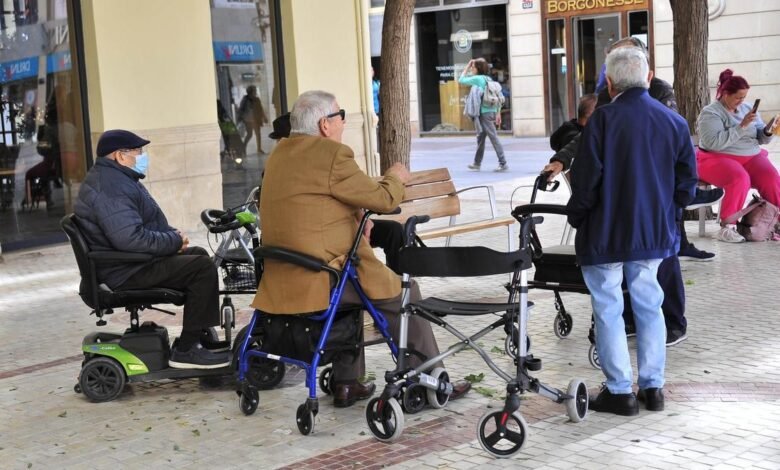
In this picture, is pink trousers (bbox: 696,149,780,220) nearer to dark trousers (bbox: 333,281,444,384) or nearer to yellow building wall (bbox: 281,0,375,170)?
yellow building wall (bbox: 281,0,375,170)

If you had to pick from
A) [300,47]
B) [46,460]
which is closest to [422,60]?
[300,47]

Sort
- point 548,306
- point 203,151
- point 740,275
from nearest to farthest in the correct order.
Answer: point 548,306
point 740,275
point 203,151

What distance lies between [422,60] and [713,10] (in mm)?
7844

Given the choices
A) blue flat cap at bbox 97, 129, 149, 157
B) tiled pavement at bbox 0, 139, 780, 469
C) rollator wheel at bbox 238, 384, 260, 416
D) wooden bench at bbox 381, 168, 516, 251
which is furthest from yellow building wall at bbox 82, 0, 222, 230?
rollator wheel at bbox 238, 384, 260, 416

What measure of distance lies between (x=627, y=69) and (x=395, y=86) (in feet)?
18.1

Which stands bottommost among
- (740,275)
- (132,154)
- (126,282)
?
(740,275)

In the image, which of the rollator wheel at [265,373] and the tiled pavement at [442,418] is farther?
the rollator wheel at [265,373]

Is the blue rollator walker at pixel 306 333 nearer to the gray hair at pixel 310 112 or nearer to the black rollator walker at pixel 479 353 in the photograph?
the black rollator walker at pixel 479 353

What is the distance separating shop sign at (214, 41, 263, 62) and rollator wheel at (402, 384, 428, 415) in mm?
9694

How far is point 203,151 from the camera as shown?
13.8 meters

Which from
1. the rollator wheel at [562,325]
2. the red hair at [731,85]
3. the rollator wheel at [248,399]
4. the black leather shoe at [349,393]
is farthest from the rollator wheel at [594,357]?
the red hair at [731,85]

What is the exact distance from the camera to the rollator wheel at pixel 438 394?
577 centimetres

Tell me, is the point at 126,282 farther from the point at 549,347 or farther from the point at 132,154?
the point at 549,347

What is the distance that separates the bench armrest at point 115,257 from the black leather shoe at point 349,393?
51.4 inches
